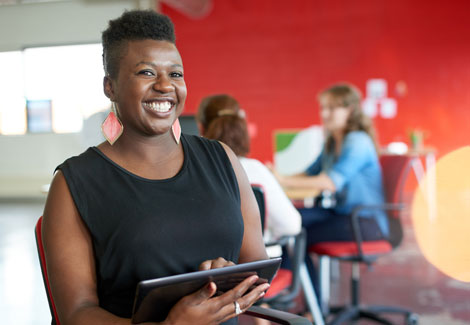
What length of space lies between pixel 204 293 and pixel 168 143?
1.28 ft

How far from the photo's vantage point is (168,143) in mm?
1223

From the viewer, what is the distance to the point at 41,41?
8398 mm

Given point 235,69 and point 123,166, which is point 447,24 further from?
point 123,166

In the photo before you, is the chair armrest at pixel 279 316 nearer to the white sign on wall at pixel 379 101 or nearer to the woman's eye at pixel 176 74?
the woman's eye at pixel 176 74

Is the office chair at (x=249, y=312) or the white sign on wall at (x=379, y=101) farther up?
the white sign on wall at (x=379, y=101)

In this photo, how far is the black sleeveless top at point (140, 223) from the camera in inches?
42.6

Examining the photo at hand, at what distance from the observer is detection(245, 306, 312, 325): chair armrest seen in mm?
1191

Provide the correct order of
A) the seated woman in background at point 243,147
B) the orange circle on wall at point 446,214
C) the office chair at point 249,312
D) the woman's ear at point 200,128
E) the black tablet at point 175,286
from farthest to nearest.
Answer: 1. the orange circle on wall at point 446,214
2. the woman's ear at point 200,128
3. the seated woman in background at point 243,147
4. the office chair at point 249,312
5. the black tablet at point 175,286

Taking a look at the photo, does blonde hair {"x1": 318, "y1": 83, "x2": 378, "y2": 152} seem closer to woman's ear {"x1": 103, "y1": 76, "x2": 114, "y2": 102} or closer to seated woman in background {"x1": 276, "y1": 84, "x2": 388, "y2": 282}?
seated woman in background {"x1": 276, "y1": 84, "x2": 388, "y2": 282}

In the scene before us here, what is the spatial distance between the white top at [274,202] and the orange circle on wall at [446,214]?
230cm

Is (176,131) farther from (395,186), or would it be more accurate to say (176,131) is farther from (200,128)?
(395,186)

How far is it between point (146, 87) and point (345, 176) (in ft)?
7.17

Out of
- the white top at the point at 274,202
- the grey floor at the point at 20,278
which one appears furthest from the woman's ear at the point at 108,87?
the white top at the point at 274,202

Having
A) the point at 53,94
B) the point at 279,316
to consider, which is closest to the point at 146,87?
the point at 279,316
